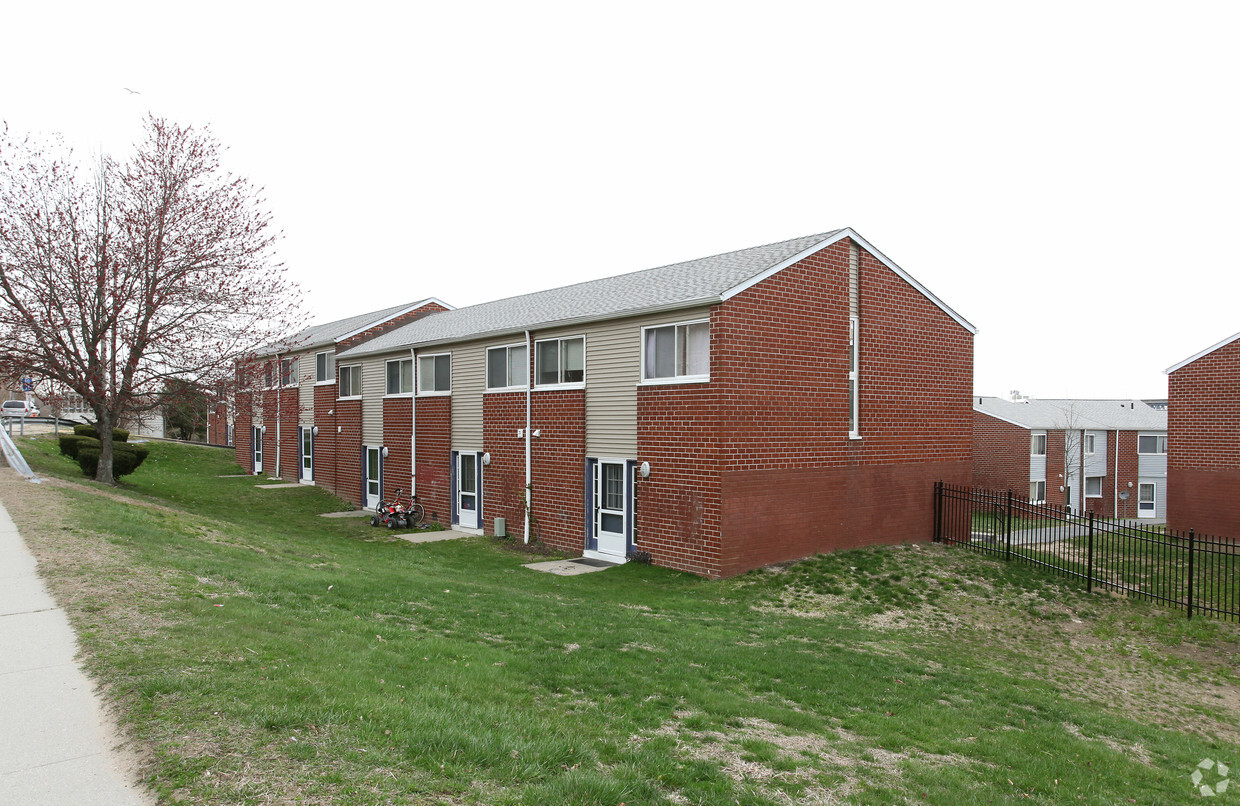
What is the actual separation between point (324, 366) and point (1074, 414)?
4425cm

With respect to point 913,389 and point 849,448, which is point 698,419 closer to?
point 849,448

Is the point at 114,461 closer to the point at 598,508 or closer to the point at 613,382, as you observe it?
the point at 598,508

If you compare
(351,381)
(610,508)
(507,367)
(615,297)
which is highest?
(615,297)

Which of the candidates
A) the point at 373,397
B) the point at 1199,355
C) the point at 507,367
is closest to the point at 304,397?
the point at 373,397

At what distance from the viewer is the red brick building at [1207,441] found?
21.9 m

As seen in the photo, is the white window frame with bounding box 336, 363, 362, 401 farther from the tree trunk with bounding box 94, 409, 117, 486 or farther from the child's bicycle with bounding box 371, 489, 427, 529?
the tree trunk with bounding box 94, 409, 117, 486

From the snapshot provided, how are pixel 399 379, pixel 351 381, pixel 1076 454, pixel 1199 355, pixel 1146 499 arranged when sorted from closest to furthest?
pixel 1199 355
pixel 399 379
pixel 351 381
pixel 1076 454
pixel 1146 499

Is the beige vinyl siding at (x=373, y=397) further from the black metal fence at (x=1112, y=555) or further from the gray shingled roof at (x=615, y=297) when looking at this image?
the black metal fence at (x=1112, y=555)

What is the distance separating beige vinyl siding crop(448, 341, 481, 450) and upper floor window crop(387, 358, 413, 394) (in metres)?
2.72

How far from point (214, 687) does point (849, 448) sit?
45.6ft

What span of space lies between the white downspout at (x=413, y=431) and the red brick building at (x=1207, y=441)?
24.1 m

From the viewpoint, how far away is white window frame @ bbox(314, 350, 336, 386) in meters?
29.6

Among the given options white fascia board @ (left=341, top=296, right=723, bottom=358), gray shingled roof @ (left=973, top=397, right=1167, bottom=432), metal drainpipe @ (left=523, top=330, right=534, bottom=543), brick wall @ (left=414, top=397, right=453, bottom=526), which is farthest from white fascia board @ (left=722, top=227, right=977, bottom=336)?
gray shingled roof @ (left=973, top=397, right=1167, bottom=432)

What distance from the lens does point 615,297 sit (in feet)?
60.4
